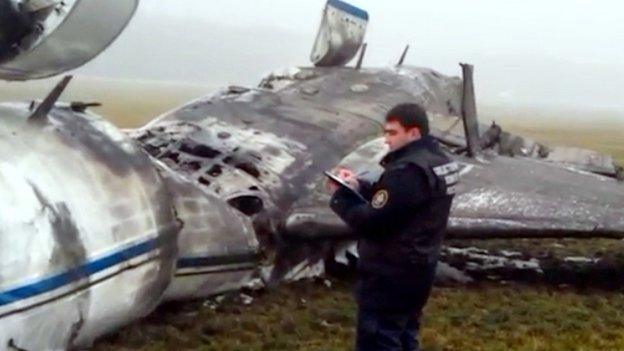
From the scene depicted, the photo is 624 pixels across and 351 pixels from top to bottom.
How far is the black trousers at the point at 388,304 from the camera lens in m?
7.09

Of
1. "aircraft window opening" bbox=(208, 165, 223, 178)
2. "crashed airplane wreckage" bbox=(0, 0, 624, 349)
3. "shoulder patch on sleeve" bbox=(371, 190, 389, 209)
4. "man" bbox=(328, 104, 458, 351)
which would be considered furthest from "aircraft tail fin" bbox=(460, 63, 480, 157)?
"shoulder patch on sleeve" bbox=(371, 190, 389, 209)

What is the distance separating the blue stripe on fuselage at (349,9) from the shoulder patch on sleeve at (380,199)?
29.3 feet

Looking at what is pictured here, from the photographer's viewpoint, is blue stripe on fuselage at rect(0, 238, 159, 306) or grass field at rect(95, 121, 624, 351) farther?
grass field at rect(95, 121, 624, 351)

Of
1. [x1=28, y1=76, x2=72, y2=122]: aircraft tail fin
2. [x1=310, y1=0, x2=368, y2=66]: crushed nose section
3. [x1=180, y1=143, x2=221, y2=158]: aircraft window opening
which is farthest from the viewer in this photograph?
[x1=310, y1=0, x2=368, y2=66]: crushed nose section

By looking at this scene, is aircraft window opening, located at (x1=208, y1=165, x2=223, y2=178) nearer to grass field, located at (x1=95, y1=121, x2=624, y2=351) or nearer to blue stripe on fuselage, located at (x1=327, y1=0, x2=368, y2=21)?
grass field, located at (x1=95, y1=121, x2=624, y2=351)

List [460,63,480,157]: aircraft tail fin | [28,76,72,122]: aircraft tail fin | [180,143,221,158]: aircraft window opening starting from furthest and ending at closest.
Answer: [460,63,480,157]: aircraft tail fin < [180,143,221,158]: aircraft window opening < [28,76,72,122]: aircraft tail fin

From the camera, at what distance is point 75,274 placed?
7395 mm

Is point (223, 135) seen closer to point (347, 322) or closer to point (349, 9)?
point (347, 322)

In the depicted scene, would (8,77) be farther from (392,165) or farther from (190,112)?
(190,112)

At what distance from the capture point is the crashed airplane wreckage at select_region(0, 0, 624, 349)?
23.9 ft

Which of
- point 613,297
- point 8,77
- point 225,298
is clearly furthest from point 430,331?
point 8,77

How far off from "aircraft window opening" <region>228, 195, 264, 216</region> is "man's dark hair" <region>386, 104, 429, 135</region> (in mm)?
3823

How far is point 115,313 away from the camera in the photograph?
803 centimetres

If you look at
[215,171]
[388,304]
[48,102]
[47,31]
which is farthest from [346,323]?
[47,31]
